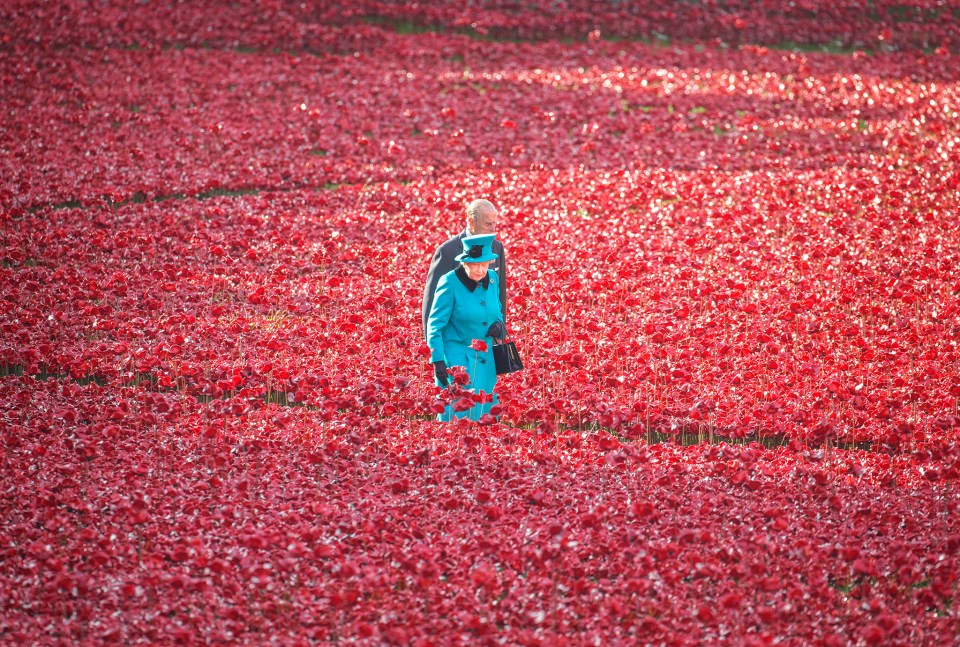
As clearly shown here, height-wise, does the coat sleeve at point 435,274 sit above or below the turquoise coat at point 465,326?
above

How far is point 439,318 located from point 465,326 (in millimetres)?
260

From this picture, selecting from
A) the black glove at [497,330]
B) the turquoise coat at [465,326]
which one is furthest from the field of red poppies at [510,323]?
the black glove at [497,330]

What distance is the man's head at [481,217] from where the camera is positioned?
7238 mm

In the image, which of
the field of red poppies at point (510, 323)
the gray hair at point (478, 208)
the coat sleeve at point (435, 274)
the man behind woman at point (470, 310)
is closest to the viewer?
the field of red poppies at point (510, 323)

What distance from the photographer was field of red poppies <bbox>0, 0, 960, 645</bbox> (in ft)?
19.6

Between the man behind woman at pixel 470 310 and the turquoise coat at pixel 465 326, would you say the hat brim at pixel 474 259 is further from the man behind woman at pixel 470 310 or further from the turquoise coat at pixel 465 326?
the turquoise coat at pixel 465 326

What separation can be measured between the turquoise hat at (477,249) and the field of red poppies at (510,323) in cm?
116

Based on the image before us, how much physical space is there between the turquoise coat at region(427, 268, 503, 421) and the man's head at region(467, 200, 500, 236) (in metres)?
0.40

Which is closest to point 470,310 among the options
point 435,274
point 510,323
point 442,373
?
point 435,274

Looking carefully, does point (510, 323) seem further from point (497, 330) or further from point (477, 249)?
point (477, 249)

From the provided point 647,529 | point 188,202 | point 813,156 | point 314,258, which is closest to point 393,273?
point 314,258

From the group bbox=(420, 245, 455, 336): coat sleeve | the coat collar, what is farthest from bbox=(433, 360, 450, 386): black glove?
the coat collar

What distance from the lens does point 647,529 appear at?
655 centimetres

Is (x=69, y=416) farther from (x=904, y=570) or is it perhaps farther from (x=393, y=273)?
(x=904, y=570)
